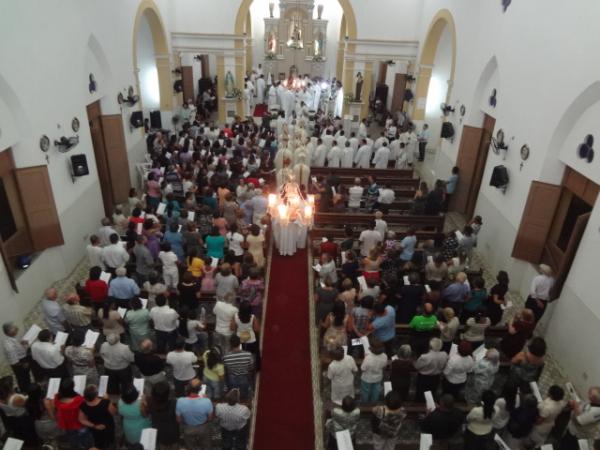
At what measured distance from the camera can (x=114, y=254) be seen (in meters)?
8.06

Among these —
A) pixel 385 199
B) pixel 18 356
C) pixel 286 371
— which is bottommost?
pixel 286 371

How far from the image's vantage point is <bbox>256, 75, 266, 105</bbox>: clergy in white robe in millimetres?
24078

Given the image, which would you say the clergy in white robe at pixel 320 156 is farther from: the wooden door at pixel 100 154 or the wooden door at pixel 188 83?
the wooden door at pixel 188 83

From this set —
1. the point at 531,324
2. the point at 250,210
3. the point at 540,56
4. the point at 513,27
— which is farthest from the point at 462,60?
the point at 531,324

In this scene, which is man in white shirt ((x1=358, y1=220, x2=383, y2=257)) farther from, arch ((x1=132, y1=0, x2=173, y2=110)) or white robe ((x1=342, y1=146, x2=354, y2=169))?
arch ((x1=132, y1=0, x2=173, y2=110))

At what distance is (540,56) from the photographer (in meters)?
8.94

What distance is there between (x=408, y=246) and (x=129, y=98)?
858cm

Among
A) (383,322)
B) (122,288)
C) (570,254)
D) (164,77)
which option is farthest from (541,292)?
(164,77)

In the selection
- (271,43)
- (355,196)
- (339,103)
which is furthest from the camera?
(271,43)

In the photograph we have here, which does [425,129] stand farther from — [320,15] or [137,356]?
[137,356]

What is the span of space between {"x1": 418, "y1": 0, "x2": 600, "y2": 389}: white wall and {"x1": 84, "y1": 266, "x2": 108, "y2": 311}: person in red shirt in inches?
295

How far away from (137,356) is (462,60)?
464 inches

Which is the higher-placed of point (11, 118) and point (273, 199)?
point (11, 118)

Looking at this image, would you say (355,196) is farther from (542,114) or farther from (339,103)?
(339,103)
